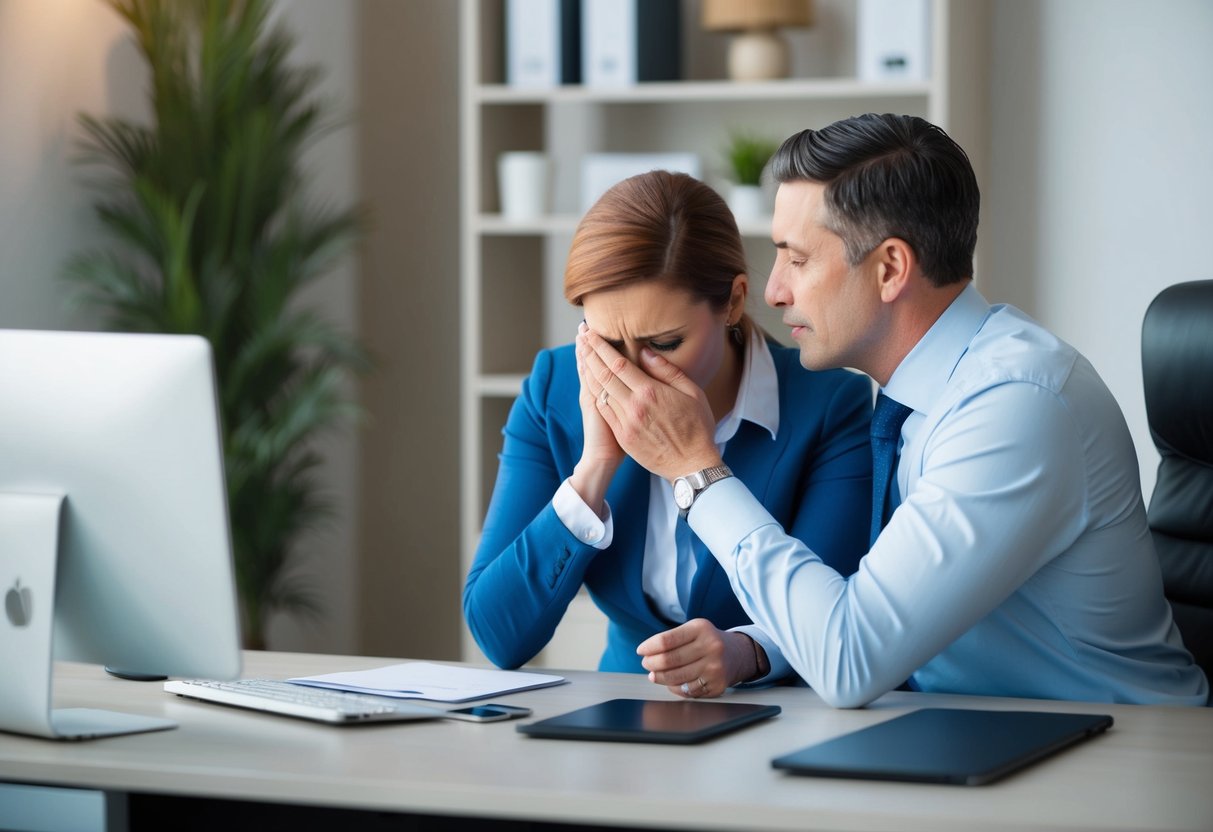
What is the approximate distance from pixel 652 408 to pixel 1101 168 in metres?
2.24

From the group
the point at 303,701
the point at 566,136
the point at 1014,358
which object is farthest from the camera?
the point at 566,136

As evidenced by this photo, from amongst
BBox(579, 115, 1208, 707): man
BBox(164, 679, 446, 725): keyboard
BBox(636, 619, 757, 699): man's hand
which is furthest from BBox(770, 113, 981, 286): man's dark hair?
BBox(164, 679, 446, 725): keyboard

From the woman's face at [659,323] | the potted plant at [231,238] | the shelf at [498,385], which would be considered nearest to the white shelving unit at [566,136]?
the shelf at [498,385]

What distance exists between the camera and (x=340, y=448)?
420 cm

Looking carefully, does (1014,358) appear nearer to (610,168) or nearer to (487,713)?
(487,713)

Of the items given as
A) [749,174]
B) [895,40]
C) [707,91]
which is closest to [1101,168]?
[895,40]

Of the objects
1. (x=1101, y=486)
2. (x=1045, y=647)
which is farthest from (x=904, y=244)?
(x=1045, y=647)

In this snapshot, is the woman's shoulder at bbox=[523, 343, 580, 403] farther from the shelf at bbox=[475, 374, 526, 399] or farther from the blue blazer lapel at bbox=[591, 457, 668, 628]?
the shelf at bbox=[475, 374, 526, 399]

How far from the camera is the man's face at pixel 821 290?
5.88 ft

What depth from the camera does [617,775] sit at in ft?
4.12

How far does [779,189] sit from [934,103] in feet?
5.46

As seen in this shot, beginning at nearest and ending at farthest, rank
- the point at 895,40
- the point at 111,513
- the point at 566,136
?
the point at 111,513, the point at 895,40, the point at 566,136

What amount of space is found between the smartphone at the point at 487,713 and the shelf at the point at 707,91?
2.27 metres

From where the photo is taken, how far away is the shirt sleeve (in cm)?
154
